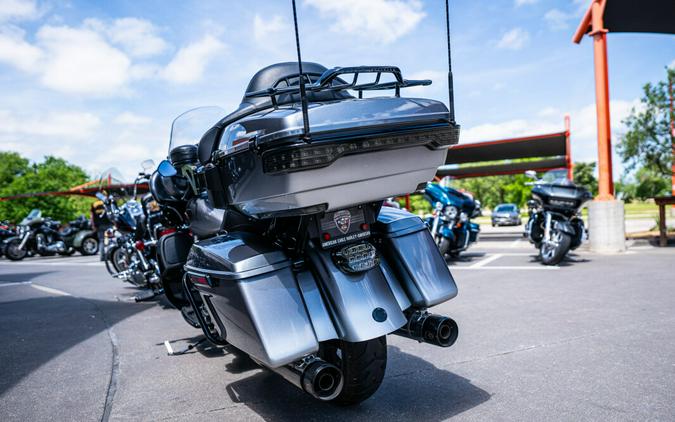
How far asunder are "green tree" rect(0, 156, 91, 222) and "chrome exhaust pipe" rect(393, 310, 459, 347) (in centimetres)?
4604

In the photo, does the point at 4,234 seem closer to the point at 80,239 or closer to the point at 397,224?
the point at 80,239

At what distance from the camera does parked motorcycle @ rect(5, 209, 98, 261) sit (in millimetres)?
14992

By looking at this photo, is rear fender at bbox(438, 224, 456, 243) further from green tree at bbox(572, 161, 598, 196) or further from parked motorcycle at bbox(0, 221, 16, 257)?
green tree at bbox(572, 161, 598, 196)

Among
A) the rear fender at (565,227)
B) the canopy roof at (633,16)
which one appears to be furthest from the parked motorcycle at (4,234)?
the canopy roof at (633,16)

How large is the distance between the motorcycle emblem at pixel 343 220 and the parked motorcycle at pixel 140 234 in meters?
3.13

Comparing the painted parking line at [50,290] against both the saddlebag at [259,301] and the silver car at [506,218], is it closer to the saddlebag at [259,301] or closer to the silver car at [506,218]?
the saddlebag at [259,301]

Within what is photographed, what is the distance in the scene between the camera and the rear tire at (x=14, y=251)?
1470 cm

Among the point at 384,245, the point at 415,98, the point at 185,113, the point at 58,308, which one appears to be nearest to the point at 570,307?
the point at 384,245

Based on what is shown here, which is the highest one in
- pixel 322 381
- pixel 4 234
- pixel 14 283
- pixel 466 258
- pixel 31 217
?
pixel 31 217

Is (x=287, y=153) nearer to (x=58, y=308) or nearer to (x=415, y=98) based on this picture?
(x=415, y=98)

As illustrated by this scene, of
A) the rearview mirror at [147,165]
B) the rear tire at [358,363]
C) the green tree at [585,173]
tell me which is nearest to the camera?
the rear tire at [358,363]

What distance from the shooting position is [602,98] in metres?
9.25

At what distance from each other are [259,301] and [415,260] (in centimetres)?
88

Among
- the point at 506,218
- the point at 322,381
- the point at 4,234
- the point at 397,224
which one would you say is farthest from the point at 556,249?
the point at 506,218
